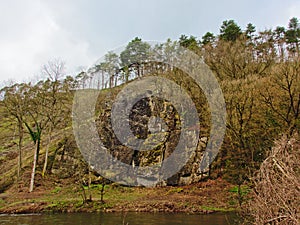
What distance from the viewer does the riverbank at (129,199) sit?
716 inches

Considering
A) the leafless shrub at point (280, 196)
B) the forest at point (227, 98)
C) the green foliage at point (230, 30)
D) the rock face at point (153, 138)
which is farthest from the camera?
the green foliage at point (230, 30)

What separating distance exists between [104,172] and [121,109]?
7.69 meters

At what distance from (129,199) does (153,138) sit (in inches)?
279

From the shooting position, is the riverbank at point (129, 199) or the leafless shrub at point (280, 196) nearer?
the leafless shrub at point (280, 196)

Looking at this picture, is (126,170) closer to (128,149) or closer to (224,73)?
(128,149)

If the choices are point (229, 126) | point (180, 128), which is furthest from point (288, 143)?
point (180, 128)

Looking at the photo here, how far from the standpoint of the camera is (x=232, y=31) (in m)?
34.8

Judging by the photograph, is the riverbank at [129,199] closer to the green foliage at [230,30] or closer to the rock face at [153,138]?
the rock face at [153,138]

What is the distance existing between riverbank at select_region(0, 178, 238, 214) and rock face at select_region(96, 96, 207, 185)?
3.61 ft

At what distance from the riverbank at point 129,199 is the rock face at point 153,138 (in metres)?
1.10

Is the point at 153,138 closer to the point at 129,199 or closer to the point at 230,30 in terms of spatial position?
the point at 129,199

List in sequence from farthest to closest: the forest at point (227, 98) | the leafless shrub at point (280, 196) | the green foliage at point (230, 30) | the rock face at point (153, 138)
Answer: the green foliage at point (230, 30) → the rock face at point (153, 138) → the forest at point (227, 98) → the leafless shrub at point (280, 196)

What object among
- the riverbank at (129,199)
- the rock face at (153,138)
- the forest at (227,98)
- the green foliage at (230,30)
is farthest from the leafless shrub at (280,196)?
the green foliage at (230,30)

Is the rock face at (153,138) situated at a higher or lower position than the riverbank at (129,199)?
higher
